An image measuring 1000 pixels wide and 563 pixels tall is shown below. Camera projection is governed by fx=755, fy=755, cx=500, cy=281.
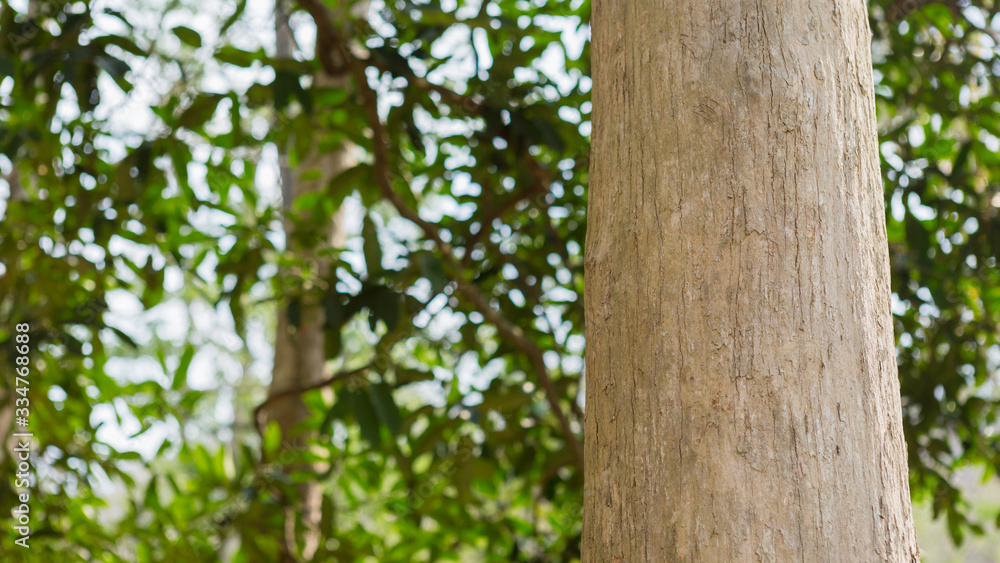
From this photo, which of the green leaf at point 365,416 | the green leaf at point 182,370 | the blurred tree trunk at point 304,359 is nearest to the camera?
the green leaf at point 365,416

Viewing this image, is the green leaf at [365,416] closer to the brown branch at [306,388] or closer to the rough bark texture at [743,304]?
the brown branch at [306,388]

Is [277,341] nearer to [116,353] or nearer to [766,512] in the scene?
[766,512]

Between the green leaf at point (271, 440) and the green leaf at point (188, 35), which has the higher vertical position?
the green leaf at point (188, 35)

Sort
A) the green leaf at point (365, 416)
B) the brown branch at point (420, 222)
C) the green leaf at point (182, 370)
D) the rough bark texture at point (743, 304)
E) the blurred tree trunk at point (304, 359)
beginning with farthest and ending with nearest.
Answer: the blurred tree trunk at point (304, 359) → the green leaf at point (182, 370) → the brown branch at point (420, 222) → the green leaf at point (365, 416) → the rough bark texture at point (743, 304)

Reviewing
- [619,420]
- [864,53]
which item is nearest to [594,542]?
[619,420]

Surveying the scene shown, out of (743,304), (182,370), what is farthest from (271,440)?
(743,304)

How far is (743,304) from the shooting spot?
2.30ft

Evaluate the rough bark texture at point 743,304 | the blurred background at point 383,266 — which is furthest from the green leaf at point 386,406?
the rough bark texture at point 743,304

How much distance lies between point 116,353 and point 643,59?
873 centimetres

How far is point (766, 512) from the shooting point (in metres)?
0.65

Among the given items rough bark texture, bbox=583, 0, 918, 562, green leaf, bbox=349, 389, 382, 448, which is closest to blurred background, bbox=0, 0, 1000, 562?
green leaf, bbox=349, 389, 382, 448

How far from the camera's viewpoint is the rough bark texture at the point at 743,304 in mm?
665

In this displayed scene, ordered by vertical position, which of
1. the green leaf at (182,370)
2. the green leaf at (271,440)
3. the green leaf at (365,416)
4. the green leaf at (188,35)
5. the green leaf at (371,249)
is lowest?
the green leaf at (271,440)

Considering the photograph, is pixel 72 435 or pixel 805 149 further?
pixel 72 435
